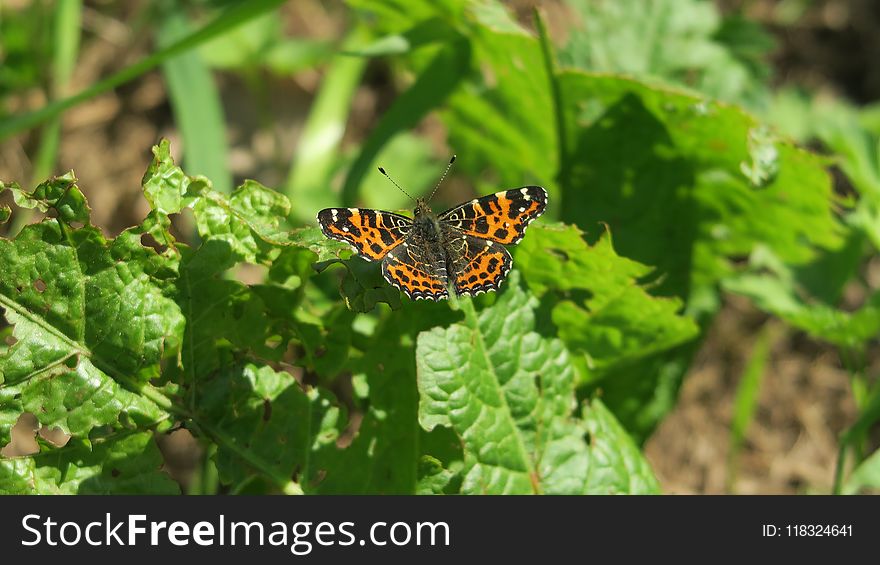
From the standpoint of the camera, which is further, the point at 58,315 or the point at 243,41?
the point at 243,41

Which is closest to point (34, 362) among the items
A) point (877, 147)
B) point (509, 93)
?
point (509, 93)

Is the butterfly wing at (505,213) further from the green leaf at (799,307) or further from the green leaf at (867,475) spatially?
the green leaf at (867,475)

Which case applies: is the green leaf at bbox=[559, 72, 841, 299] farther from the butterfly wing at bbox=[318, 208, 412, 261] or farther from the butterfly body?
the butterfly wing at bbox=[318, 208, 412, 261]

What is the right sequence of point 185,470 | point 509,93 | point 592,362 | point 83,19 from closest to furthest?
point 592,362
point 509,93
point 185,470
point 83,19

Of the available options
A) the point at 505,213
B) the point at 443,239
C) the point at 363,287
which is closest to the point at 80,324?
the point at 363,287
